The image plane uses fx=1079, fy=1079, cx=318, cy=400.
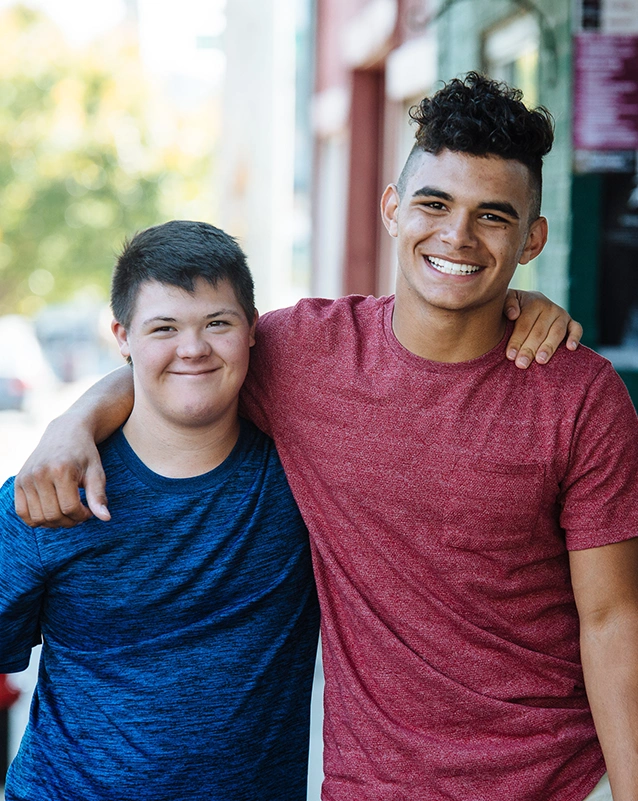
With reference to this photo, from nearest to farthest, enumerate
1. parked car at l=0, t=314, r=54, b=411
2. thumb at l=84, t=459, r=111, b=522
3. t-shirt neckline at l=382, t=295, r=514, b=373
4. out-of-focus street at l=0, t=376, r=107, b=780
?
1. thumb at l=84, t=459, r=111, b=522
2. t-shirt neckline at l=382, t=295, r=514, b=373
3. out-of-focus street at l=0, t=376, r=107, b=780
4. parked car at l=0, t=314, r=54, b=411

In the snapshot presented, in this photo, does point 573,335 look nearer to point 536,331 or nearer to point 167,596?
point 536,331

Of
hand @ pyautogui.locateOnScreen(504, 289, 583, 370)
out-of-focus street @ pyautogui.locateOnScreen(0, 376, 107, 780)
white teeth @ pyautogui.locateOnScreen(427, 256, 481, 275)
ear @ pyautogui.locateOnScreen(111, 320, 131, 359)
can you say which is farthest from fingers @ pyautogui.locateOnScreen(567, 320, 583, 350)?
out-of-focus street @ pyautogui.locateOnScreen(0, 376, 107, 780)

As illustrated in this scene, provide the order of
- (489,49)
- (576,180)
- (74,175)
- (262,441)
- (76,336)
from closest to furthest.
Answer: (262,441) → (576,180) → (489,49) → (74,175) → (76,336)

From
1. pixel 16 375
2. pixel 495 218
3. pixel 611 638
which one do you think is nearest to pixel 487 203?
pixel 495 218

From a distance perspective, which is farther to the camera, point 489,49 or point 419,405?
point 489,49

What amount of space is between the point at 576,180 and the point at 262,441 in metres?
2.58

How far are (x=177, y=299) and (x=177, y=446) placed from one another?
1.06 ft

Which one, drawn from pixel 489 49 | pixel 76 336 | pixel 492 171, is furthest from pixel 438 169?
pixel 76 336

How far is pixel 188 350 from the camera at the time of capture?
2281 mm

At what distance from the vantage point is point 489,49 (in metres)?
5.59

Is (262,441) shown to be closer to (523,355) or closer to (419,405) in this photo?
(419,405)

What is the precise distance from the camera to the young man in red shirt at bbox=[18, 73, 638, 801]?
2248mm

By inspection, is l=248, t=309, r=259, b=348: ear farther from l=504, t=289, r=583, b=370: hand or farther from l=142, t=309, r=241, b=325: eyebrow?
l=504, t=289, r=583, b=370: hand

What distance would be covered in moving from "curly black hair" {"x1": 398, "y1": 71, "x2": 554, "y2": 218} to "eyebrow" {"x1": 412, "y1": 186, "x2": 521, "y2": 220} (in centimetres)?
9
